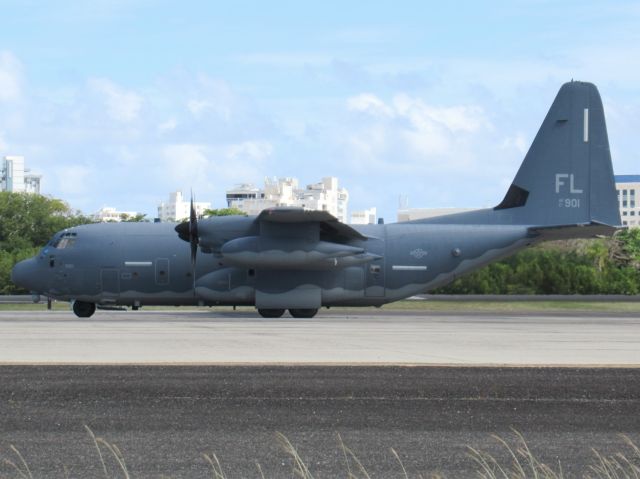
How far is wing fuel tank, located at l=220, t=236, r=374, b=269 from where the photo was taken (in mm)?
36438

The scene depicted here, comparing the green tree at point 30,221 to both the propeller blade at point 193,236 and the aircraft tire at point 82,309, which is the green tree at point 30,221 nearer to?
the aircraft tire at point 82,309

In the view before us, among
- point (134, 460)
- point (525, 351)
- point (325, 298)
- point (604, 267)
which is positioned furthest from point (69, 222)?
point (134, 460)

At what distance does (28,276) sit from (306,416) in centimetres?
2812

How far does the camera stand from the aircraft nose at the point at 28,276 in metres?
38.3

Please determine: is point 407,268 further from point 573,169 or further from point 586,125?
point 586,125

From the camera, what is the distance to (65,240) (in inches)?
1521

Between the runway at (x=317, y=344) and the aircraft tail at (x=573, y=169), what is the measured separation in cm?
788

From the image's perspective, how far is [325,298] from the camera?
37844mm

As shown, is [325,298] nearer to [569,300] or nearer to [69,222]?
[569,300]

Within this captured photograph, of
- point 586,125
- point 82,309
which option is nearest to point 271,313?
point 82,309

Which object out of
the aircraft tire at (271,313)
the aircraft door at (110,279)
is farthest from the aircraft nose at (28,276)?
the aircraft tire at (271,313)

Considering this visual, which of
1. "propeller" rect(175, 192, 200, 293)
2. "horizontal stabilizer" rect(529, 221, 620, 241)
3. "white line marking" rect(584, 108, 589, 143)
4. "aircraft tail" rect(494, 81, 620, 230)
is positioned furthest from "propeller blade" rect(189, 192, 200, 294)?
"white line marking" rect(584, 108, 589, 143)

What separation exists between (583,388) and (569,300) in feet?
127

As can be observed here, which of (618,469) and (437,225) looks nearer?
(618,469)
